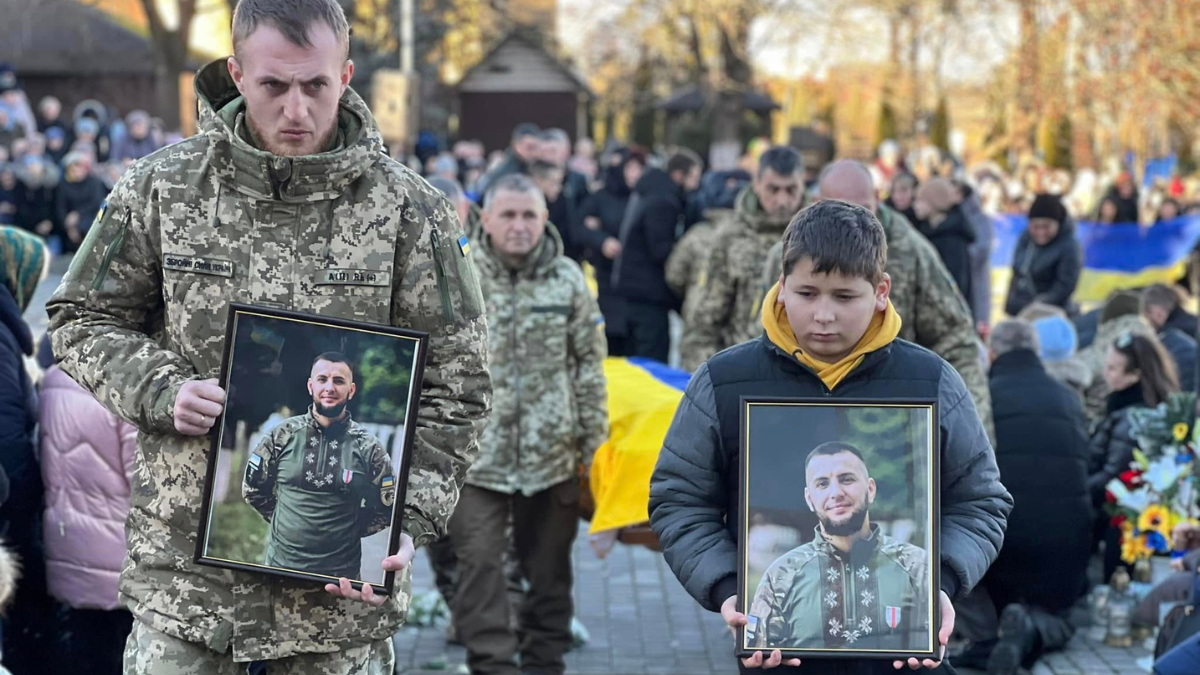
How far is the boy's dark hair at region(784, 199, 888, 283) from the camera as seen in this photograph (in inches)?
140

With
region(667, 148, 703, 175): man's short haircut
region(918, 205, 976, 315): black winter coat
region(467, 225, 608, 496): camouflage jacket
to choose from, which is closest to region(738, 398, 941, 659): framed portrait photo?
region(467, 225, 608, 496): camouflage jacket

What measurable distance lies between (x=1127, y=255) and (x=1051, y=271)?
7.85 meters

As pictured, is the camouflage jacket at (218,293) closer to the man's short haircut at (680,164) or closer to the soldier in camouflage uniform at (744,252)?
the soldier in camouflage uniform at (744,252)

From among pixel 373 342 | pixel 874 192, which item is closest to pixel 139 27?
pixel 874 192

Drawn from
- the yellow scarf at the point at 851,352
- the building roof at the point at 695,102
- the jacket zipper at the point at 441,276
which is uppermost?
the building roof at the point at 695,102

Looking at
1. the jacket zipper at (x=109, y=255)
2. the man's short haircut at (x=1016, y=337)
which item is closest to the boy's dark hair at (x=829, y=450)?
the jacket zipper at (x=109, y=255)

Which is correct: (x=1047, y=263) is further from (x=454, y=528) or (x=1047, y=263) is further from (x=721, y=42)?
(x=721, y=42)

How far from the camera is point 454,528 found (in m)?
6.78

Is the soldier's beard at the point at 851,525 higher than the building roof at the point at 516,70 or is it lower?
lower

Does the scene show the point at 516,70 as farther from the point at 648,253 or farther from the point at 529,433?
the point at 529,433

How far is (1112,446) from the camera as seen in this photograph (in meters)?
8.17

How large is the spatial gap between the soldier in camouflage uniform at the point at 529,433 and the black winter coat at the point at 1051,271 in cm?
643

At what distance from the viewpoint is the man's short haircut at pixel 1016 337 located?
7.66 metres

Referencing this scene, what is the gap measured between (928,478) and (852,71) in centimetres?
4812
